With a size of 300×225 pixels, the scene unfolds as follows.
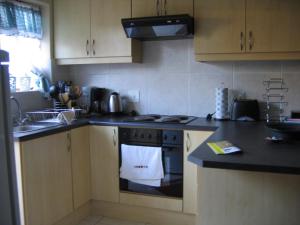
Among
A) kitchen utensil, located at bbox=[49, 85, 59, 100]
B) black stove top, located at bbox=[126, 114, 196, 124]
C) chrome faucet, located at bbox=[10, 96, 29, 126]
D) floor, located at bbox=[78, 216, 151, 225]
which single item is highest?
kitchen utensil, located at bbox=[49, 85, 59, 100]

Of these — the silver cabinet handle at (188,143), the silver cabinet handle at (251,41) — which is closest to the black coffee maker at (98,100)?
the silver cabinet handle at (188,143)

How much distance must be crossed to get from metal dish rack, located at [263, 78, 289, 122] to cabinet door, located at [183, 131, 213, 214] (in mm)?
732

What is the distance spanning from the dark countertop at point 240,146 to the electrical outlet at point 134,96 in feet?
1.66

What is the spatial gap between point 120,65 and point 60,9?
82 centimetres

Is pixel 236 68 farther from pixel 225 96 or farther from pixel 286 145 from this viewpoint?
pixel 286 145

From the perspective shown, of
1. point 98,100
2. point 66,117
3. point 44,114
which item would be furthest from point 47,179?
point 98,100

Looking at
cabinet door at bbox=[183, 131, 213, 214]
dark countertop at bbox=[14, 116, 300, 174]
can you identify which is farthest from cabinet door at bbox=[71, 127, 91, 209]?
cabinet door at bbox=[183, 131, 213, 214]

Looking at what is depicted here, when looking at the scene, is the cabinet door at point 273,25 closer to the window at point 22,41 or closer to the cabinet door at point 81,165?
the cabinet door at point 81,165

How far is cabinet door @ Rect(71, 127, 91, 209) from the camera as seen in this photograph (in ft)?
9.61

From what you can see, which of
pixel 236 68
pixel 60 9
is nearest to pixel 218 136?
pixel 236 68

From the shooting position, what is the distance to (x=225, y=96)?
3.03 m

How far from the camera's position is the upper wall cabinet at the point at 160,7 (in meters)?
2.91

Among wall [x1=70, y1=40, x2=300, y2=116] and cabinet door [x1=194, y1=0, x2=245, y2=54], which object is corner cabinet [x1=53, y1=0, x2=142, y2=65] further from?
cabinet door [x1=194, y1=0, x2=245, y2=54]

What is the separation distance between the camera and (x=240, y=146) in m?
1.90
